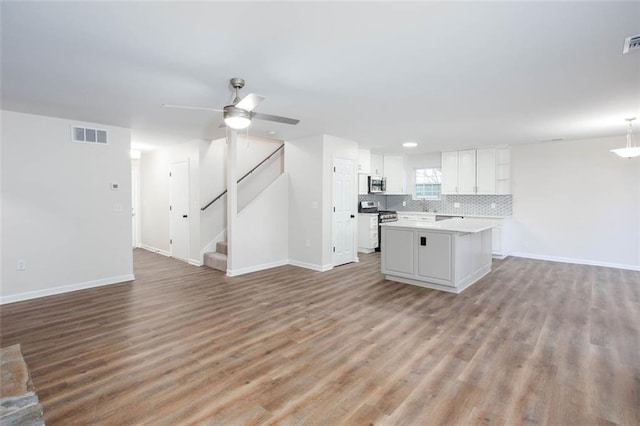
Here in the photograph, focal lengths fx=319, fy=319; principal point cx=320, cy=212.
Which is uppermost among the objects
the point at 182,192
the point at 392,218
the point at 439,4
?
the point at 439,4

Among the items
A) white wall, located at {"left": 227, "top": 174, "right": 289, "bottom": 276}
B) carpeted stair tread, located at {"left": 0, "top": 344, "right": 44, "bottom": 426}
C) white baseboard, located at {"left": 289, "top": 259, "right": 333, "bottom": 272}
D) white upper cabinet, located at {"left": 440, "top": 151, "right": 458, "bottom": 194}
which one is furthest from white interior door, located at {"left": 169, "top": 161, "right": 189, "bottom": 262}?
white upper cabinet, located at {"left": 440, "top": 151, "right": 458, "bottom": 194}

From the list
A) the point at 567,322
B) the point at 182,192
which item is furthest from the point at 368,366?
the point at 182,192

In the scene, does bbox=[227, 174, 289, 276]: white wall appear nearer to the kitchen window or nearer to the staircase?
the staircase

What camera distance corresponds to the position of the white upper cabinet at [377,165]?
829 cm

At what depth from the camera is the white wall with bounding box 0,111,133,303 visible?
421 cm

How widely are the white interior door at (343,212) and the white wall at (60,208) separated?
3566 millimetres

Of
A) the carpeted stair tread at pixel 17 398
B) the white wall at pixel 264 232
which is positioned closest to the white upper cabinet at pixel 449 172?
A: the white wall at pixel 264 232

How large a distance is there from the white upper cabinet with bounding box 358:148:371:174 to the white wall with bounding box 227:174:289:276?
6.59 ft

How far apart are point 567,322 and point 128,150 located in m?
6.49

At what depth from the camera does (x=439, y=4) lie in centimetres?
188

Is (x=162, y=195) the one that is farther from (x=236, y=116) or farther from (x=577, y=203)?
(x=577, y=203)

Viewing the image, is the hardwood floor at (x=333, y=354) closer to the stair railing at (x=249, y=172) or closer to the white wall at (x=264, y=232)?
the white wall at (x=264, y=232)

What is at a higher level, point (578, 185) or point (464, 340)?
point (578, 185)

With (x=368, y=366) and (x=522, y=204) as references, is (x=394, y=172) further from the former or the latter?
(x=368, y=366)
